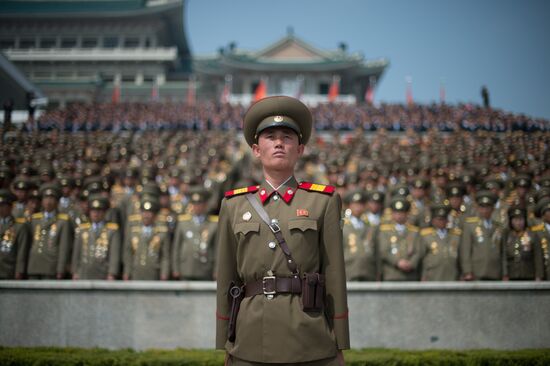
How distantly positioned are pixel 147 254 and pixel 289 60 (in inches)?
1360

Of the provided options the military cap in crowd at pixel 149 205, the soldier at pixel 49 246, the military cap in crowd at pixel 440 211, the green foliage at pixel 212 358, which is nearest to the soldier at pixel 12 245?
Result: the soldier at pixel 49 246

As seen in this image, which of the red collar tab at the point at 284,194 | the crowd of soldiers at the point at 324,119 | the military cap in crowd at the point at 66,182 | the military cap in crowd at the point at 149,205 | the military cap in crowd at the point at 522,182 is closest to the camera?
the red collar tab at the point at 284,194

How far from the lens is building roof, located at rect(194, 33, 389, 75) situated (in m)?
37.5

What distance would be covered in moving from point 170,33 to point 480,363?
151 ft

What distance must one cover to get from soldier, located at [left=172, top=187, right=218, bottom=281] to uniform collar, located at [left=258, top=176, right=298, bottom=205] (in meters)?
4.00

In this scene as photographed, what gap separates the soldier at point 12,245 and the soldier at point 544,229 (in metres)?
6.69

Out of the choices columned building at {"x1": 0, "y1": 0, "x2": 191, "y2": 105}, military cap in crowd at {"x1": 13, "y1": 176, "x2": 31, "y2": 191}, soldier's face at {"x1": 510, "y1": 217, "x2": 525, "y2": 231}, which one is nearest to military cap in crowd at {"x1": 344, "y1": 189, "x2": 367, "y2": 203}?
soldier's face at {"x1": 510, "y1": 217, "x2": 525, "y2": 231}

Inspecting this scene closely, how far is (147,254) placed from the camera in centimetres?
620

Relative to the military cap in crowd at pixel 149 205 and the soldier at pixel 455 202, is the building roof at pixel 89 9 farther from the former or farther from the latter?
the military cap in crowd at pixel 149 205

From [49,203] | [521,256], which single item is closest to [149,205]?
[49,203]

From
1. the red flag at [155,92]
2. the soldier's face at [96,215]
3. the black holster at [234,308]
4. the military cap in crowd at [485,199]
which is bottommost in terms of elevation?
the black holster at [234,308]

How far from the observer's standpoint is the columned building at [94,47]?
38.2 meters

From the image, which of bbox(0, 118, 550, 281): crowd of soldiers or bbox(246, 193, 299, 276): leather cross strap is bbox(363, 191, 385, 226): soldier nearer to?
bbox(0, 118, 550, 281): crowd of soldiers

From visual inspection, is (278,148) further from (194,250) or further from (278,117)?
(194,250)
